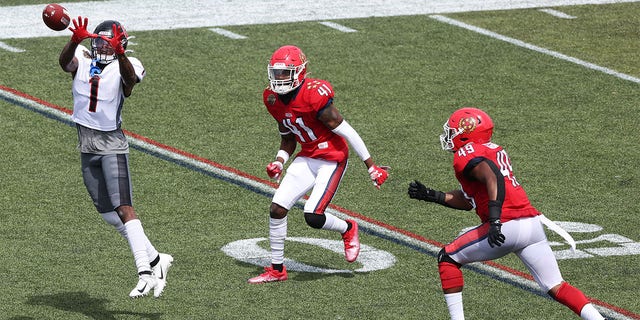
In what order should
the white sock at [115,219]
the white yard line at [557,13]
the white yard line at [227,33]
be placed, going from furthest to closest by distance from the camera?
the white yard line at [557,13] → the white yard line at [227,33] → the white sock at [115,219]

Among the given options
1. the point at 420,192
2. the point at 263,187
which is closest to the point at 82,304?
the point at 420,192

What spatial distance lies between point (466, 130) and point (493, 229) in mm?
779

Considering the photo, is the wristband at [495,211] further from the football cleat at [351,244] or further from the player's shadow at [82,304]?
the player's shadow at [82,304]

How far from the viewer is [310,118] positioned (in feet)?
35.1

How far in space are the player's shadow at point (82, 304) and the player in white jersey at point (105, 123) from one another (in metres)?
0.41

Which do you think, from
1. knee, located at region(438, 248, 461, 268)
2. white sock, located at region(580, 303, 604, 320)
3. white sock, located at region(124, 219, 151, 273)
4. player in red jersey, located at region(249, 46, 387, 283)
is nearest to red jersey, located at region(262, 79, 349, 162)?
player in red jersey, located at region(249, 46, 387, 283)

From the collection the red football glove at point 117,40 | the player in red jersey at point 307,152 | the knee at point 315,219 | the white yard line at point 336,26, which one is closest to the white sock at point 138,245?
the red football glove at point 117,40

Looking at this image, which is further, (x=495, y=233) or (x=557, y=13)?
(x=557, y=13)

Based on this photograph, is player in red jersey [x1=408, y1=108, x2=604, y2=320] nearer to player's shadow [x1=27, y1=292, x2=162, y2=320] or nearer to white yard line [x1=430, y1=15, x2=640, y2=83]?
player's shadow [x1=27, y1=292, x2=162, y2=320]

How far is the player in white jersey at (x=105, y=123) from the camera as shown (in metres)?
9.62

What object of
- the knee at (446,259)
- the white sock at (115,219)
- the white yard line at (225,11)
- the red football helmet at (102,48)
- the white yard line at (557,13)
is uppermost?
the red football helmet at (102,48)

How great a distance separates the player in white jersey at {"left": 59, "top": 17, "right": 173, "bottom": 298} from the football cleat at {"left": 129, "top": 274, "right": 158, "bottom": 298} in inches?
7.8

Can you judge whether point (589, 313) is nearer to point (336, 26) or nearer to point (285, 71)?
point (285, 71)

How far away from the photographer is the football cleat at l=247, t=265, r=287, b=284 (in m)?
10.5
